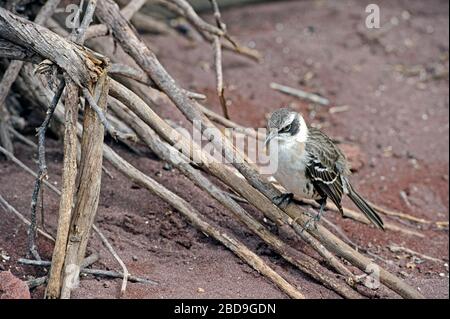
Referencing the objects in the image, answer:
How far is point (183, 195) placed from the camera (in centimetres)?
576

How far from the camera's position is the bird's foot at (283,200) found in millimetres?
5246

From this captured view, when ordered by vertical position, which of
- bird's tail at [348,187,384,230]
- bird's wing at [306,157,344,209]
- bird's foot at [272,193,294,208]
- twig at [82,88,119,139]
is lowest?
bird's tail at [348,187,384,230]

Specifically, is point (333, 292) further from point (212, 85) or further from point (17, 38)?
point (212, 85)

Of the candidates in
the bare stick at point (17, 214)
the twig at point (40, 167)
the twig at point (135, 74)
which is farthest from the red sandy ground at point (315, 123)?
the twig at point (135, 74)

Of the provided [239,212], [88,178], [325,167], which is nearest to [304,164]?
[325,167]

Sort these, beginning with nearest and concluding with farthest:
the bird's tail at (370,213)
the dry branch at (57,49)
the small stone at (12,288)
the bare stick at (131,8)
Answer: the small stone at (12,288), the dry branch at (57,49), the bird's tail at (370,213), the bare stick at (131,8)

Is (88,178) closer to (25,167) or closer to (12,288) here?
(12,288)

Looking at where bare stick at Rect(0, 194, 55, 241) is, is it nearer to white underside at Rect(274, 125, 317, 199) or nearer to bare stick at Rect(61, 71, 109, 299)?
bare stick at Rect(61, 71, 109, 299)

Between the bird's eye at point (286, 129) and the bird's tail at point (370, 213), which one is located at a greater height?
the bird's eye at point (286, 129)

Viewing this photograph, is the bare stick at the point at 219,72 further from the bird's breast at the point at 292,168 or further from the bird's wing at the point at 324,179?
the bird's wing at the point at 324,179

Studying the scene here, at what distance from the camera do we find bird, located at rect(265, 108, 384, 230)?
5297mm

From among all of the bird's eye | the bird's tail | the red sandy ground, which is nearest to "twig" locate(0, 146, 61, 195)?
the red sandy ground

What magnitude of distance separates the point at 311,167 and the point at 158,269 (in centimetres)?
129

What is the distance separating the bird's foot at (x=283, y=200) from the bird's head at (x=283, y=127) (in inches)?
15.1
